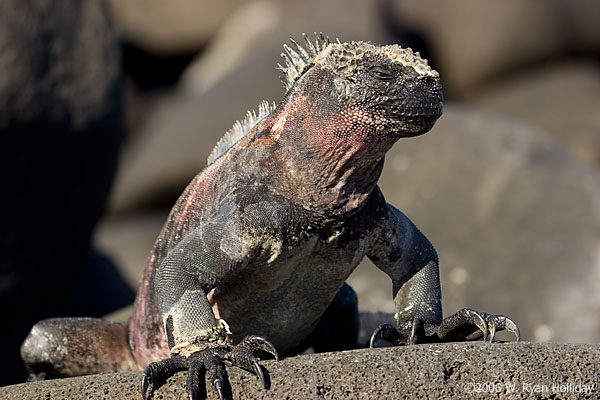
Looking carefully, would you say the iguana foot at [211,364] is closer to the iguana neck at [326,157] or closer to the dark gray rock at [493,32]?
the iguana neck at [326,157]

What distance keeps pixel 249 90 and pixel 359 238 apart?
7499 mm

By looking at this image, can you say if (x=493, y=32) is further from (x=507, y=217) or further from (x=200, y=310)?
(x=200, y=310)

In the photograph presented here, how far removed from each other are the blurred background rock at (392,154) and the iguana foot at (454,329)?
2305mm

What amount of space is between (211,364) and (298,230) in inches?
26.4

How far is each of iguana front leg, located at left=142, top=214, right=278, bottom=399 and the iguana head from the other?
0.62 meters

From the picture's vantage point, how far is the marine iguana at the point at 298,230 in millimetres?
3570

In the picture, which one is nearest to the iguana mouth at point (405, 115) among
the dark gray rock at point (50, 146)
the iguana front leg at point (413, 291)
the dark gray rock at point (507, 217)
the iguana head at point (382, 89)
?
the iguana head at point (382, 89)

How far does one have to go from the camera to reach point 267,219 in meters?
3.74

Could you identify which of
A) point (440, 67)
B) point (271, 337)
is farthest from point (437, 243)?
point (440, 67)

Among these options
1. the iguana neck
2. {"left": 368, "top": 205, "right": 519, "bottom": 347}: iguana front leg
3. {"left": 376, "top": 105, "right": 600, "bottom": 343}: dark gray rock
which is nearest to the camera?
the iguana neck

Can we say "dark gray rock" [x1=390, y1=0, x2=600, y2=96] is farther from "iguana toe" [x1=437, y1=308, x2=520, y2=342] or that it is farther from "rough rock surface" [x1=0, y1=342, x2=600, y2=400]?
"rough rock surface" [x1=0, y1=342, x2=600, y2=400]

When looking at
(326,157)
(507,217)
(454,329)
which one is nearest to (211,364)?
(326,157)

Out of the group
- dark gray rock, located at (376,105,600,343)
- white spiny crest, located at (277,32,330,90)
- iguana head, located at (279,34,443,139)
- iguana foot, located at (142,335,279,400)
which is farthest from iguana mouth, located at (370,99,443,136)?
dark gray rock, located at (376,105,600,343)

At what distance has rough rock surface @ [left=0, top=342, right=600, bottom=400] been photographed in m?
Answer: 3.28
